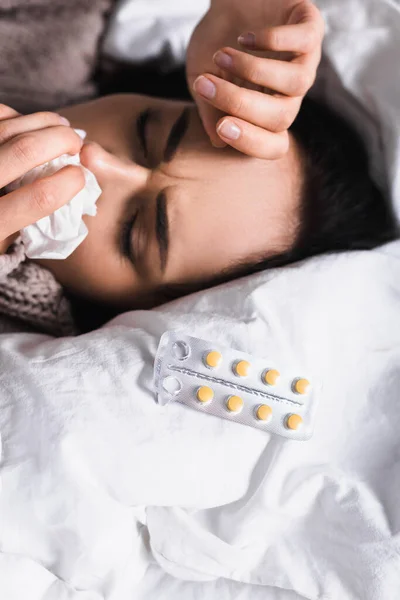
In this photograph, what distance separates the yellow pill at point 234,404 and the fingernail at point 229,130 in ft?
1.18

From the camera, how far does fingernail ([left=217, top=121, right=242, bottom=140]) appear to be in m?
0.77

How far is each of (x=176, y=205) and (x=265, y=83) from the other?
0.71 feet

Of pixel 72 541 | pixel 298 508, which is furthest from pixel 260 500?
pixel 72 541

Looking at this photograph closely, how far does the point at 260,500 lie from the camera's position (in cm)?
75

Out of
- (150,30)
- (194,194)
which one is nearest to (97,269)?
(194,194)

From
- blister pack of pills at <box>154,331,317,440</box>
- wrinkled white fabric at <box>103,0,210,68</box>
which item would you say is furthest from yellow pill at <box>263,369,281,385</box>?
wrinkled white fabric at <box>103,0,210,68</box>

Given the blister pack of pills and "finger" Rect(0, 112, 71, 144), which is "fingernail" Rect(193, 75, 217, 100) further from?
the blister pack of pills

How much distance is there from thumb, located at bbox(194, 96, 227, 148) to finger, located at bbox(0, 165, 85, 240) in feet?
0.75

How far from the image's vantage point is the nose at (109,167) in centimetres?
85

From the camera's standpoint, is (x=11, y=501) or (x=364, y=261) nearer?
(x=11, y=501)

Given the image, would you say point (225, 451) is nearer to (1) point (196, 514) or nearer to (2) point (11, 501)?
(1) point (196, 514)

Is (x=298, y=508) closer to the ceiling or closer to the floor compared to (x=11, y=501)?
A: closer to the floor

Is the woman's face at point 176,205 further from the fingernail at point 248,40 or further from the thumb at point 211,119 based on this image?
the fingernail at point 248,40

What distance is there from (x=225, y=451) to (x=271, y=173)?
17.0 inches
